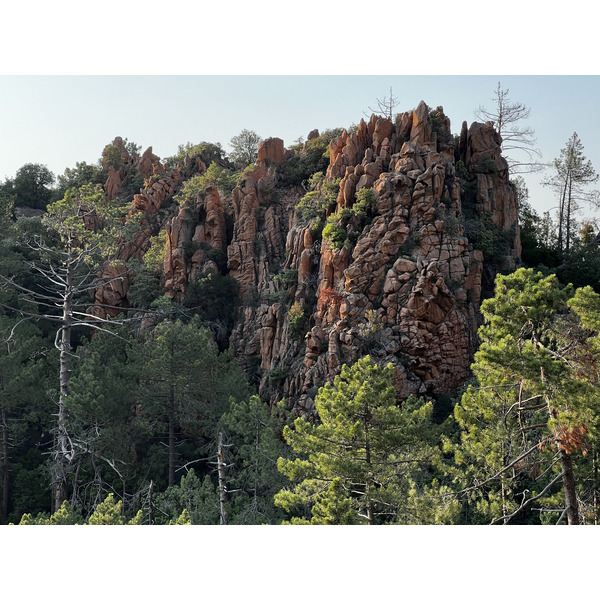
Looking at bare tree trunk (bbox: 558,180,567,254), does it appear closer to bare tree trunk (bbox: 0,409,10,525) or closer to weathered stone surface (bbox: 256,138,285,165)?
weathered stone surface (bbox: 256,138,285,165)

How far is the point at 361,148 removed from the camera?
17.5 meters

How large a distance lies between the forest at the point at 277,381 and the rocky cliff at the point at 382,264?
14 cm

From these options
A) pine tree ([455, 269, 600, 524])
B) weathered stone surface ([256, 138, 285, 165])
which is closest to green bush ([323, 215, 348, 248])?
weathered stone surface ([256, 138, 285, 165])

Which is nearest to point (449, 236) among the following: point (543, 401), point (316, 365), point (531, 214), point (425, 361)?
point (425, 361)

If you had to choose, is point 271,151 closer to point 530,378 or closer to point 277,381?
point 277,381

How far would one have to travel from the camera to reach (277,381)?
54.2 ft

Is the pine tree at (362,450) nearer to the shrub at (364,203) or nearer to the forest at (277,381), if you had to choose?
the forest at (277,381)

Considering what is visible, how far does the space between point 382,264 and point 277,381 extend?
5.19m

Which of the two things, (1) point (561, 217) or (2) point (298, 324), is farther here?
(1) point (561, 217)

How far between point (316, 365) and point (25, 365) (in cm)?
860

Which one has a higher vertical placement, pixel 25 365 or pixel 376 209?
pixel 376 209

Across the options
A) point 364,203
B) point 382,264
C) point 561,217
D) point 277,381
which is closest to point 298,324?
point 277,381

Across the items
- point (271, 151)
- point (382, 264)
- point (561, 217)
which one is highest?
point (271, 151)
